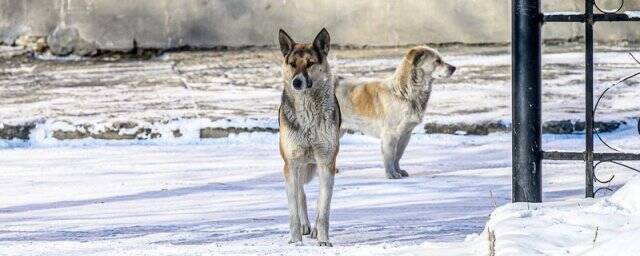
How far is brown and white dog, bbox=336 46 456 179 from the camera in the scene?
11828 millimetres

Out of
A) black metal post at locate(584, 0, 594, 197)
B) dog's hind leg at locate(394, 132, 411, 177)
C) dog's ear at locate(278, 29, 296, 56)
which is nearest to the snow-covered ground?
dog's hind leg at locate(394, 132, 411, 177)

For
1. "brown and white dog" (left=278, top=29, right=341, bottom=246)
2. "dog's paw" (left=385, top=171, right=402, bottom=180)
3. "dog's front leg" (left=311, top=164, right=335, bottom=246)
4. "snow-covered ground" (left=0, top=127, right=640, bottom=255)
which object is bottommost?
"dog's paw" (left=385, top=171, right=402, bottom=180)

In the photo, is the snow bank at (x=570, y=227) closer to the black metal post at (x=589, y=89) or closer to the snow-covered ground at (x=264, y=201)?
the snow-covered ground at (x=264, y=201)

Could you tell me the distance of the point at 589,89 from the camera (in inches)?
279

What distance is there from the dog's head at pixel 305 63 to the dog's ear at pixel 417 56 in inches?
155

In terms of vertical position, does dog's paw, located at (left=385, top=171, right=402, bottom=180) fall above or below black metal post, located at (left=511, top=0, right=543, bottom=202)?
below

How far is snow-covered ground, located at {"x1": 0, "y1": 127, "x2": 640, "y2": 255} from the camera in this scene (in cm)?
620

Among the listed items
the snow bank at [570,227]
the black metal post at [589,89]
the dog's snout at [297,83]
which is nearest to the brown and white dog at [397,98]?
the dog's snout at [297,83]

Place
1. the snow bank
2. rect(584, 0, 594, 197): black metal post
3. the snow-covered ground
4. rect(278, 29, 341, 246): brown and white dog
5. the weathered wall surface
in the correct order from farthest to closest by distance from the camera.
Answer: the weathered wall surface
rect(278, 29, 341, 246): brown and white dog
rect(584, 0, 594, 197): black metal post
the snow-covered ground
the snow bank

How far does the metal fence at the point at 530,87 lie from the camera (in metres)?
6.90

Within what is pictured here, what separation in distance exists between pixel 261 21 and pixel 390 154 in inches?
246

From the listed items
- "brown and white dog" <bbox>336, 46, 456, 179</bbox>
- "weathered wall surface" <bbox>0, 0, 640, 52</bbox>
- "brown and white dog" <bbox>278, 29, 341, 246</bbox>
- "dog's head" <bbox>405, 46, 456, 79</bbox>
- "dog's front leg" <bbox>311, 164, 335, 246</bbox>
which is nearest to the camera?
"dog's front leg" <bbox>311, 164, 335, 246</bbox>

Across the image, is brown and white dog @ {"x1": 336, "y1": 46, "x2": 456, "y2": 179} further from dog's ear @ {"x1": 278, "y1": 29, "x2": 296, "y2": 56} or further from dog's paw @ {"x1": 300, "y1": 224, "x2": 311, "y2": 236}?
dog's ear @ {"x1": 278, "y1": 29, "x2": 296, "y2": 56}

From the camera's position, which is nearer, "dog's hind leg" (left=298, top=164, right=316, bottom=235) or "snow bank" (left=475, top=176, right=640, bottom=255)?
"snow bank" (left=475, top=176, right=640, bottom=255)
